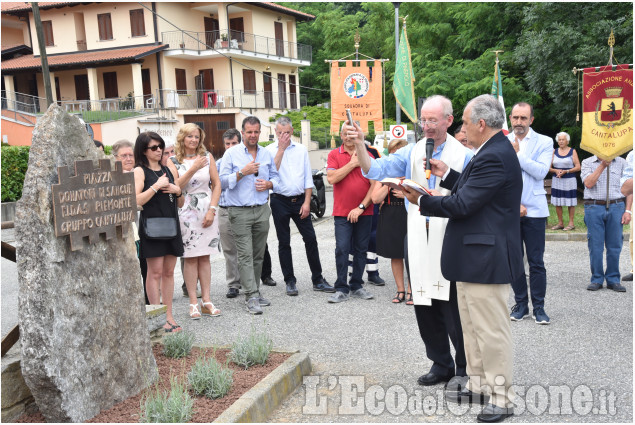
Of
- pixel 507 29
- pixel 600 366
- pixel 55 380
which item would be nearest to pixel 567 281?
pixel 600 366

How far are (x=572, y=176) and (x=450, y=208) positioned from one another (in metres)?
9.56

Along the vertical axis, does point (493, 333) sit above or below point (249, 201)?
below

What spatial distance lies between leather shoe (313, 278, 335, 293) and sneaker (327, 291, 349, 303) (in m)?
0.41

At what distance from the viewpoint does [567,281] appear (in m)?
8.25

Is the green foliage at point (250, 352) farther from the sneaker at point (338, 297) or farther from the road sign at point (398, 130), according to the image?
the road sign at point (398, 130)

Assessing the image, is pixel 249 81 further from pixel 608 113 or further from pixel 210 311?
pixel 210 311

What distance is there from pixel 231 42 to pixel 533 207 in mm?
34986

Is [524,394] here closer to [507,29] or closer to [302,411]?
[302,411]

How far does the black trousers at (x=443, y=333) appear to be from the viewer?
4629 mm

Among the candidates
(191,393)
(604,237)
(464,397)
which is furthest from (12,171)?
(464,397)

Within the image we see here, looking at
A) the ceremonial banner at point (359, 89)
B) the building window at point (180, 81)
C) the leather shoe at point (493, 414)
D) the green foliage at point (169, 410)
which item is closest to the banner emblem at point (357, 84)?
the ceremonial banner at point (359, 89)

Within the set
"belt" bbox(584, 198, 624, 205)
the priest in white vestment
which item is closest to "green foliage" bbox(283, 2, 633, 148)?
"belt" bbox(584, 198, 624, 205)

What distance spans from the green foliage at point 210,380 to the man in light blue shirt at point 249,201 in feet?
8.86

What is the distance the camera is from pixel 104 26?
3903 cm
